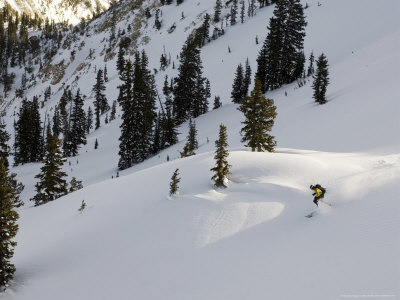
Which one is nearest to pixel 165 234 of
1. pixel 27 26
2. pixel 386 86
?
pixel 386 86

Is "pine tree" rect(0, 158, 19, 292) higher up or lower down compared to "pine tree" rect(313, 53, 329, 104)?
lower down

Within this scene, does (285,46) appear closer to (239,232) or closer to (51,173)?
(51,173)

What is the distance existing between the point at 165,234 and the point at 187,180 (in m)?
3.64

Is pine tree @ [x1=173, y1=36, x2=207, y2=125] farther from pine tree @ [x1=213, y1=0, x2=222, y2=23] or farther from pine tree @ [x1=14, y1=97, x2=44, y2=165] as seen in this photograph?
pine tree @ [x1=213, y1=0, x2=222, y2=23]

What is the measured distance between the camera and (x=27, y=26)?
16500cm

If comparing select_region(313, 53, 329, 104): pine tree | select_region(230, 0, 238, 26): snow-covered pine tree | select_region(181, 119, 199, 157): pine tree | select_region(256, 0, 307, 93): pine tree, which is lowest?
select_region(181, 119, 199, 157): pine tree

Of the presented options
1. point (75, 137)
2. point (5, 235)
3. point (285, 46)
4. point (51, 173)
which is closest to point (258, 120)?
point (5, 235)

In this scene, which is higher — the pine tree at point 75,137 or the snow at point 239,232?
the pine tree at point 75,137

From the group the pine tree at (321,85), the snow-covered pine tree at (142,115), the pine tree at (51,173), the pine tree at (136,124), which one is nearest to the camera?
the pine tree at (51,173)

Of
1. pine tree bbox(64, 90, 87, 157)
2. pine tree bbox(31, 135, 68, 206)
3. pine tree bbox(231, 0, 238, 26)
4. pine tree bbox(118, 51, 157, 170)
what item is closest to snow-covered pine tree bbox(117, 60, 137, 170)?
pine tree bbox(118, 51, 157, 170)

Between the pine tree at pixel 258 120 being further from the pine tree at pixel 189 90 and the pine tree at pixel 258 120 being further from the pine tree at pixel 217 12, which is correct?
the pine tree at pixel 217 12

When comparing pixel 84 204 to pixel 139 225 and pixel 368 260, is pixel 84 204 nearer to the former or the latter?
pixel 139 225

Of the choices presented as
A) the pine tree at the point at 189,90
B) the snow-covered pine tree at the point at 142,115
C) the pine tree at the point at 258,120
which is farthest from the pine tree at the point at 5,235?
the pine tree at the point at 189,90

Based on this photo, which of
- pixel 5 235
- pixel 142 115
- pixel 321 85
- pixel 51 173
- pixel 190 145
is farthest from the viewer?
pixel 142 115
